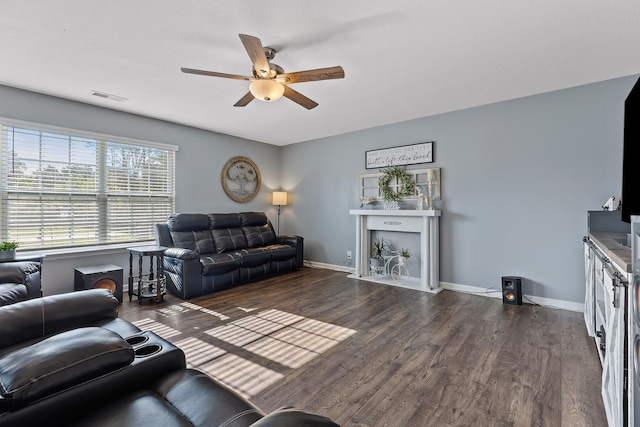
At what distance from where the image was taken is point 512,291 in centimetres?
355

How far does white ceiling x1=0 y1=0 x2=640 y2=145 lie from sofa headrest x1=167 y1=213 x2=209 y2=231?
5.34 feet

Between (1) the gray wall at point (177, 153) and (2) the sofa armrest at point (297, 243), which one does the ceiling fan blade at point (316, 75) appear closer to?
(1) the gray wall at point (177, 153)

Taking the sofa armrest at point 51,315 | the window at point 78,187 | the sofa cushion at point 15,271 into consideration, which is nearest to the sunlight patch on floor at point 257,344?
the sofa armrest at point 51,315

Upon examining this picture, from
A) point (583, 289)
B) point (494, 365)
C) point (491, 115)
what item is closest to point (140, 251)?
point (494, 365)

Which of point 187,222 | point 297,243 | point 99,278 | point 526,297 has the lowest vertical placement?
point 526,297

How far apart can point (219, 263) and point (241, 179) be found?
2.18 metres

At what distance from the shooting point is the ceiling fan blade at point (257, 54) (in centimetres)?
202

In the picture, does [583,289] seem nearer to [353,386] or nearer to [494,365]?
[494,365]

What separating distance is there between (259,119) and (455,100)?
110 inches

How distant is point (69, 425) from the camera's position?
0.90 metres

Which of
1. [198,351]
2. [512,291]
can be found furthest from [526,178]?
[198,351]

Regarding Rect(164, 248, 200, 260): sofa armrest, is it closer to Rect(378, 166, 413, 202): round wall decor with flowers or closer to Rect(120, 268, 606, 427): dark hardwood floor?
Rect(120, 268, 606, 427): dark hardwood floor

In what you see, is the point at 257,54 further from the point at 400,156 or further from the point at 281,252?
the point at 281,252

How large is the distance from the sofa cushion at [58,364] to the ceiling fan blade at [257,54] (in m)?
1.88
